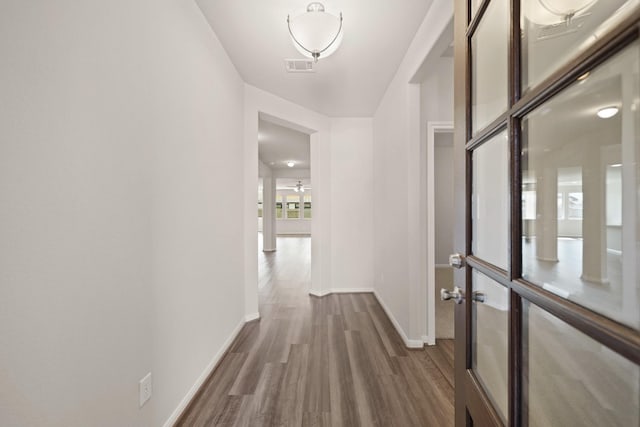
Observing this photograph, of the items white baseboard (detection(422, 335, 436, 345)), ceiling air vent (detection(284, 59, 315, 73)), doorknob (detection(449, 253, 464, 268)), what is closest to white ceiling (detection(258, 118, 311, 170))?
ceiling air vent (detection(284, 59, 315, 73))

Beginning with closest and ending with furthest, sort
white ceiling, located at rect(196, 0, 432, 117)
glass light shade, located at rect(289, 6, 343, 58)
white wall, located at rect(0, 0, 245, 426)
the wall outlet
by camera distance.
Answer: white wall, located at rect(0, 0, 245, 426), the wall outlet, glass light shade, located at rect(289, 6, 343, 58), white ceiling, located at rect(196, 0, 432, 117)

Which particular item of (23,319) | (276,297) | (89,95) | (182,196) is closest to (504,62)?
(89,95)

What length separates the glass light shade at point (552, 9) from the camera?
47 centimetres

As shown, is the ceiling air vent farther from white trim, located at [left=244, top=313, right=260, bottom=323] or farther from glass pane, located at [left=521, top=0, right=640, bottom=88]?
white trim, located at [left=244, top=313, right=260, bottom=323]

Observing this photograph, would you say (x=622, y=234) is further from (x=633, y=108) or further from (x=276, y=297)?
(x=276, y=297)

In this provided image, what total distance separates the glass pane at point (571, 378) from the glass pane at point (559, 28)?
451 millimetres

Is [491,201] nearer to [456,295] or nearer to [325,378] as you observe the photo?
[456,295]

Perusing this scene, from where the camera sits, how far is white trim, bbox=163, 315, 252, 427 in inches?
63.2

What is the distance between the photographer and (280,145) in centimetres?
625

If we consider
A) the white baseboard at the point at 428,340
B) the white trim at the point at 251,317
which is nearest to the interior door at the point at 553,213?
the white baseboard at the point at 428,340

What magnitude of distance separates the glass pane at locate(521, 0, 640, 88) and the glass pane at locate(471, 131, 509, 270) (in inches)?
6.8

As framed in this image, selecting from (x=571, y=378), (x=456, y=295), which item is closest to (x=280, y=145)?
(x=456, y=295)

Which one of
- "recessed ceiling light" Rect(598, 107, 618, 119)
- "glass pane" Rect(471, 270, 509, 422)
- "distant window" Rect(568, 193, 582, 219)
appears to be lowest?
"glass pane" Rect(471, 270, 509, 422)

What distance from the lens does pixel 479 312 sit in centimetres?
85
